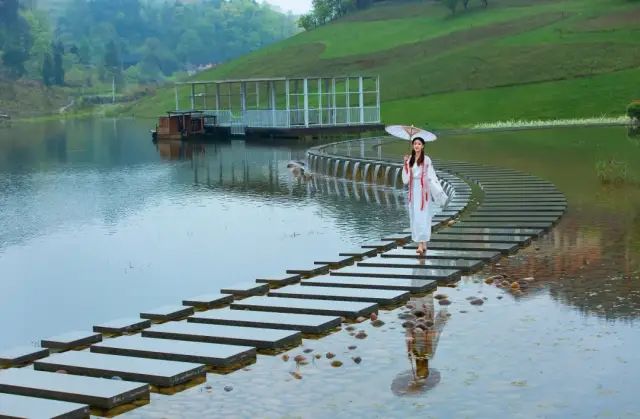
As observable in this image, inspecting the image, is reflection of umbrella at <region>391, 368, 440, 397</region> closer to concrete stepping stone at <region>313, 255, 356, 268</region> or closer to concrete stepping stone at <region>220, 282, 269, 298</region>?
concrete stepping stone at <region>220, 282, 269, 298</region>

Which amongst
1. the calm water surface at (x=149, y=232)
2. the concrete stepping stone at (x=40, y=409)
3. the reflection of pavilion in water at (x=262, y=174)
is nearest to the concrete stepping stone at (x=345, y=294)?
the calm water surface at (x=149, y=232)

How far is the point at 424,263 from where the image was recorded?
14.8 m

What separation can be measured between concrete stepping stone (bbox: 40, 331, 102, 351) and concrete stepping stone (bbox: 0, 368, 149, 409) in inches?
53.0

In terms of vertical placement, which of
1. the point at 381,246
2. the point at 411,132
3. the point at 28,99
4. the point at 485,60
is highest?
the point at 485,60

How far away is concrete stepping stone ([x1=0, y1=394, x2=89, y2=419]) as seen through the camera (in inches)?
A: 320

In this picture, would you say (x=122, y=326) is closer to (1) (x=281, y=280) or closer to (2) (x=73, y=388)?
(2) (x=73, y=388)

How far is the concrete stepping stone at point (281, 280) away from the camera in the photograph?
46.4ft

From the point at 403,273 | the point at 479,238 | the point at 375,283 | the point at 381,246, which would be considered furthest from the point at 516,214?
the point at 375,283

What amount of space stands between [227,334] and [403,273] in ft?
12.8

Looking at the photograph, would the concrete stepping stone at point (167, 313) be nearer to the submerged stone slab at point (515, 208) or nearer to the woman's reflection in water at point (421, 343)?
the woman's reflection in water at point (421, 343)

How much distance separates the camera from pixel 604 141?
42906mm

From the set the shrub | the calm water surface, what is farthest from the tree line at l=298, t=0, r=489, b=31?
the calm water surface

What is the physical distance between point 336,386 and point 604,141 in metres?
36.1

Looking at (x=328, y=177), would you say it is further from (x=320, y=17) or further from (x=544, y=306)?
(x=320, y=17)
